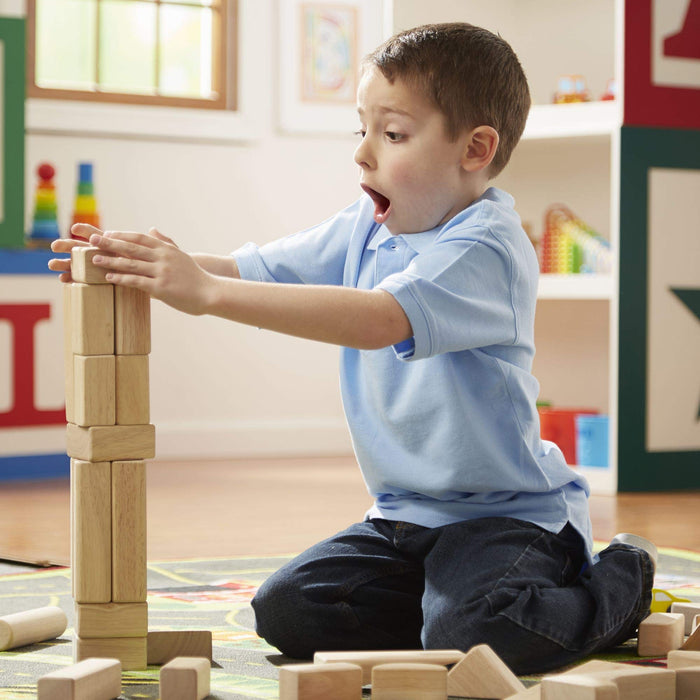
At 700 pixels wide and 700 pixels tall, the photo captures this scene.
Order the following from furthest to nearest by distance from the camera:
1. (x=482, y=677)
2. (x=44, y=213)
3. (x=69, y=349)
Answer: (x=44, y=213) → (x=69, y=349) → (x=482, y=677)

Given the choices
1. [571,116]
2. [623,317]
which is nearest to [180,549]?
[623,317]

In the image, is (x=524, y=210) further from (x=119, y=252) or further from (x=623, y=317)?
(x=119, y=252)

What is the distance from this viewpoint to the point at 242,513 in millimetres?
2346

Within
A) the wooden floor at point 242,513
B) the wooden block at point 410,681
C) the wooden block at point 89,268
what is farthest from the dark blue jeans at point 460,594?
the wooden floor at point 242,513

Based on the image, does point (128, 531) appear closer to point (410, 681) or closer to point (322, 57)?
point (410, 681)

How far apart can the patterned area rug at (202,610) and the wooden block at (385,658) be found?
0.05 meters

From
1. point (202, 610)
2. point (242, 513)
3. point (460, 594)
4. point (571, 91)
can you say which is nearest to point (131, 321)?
point (460, 594)

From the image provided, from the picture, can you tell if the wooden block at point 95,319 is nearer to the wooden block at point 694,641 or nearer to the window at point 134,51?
the wooden block at point 694,641

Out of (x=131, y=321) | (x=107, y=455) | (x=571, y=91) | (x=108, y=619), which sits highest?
(x=571, y=91)

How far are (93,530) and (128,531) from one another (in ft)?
0.09

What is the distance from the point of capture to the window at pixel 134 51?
3.24 metres

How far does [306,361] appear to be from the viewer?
11.6ft

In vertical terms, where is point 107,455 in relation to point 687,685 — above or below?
above

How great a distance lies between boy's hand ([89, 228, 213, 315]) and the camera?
1.02 m
